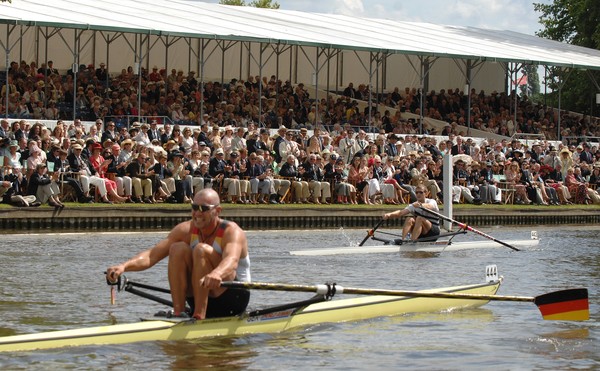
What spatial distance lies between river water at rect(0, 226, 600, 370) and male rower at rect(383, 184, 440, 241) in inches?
21.1

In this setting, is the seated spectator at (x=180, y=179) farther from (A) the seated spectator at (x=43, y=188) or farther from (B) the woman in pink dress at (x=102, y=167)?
(A) the seated spectator at (x=43, y=188)

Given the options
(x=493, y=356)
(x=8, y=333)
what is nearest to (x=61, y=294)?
(x=8, y=333)

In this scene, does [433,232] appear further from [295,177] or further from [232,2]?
[232,2]

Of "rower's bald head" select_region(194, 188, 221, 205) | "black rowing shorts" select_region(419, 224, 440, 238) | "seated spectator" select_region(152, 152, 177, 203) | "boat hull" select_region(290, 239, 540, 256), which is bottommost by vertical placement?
"boat hull" select_region(290, 239, 540, 256)

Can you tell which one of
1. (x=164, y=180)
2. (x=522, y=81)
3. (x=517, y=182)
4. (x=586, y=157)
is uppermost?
(x=522, y=81)

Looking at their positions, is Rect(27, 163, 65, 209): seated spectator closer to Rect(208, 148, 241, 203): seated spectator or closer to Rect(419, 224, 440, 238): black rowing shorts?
Rect(208, 148, 241, 203): seated spectator

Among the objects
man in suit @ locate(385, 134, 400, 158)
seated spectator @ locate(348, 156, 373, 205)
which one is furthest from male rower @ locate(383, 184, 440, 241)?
man in suit @ locate(385, 134, 400, 158)

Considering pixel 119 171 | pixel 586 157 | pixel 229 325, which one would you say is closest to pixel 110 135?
pixel 119 171

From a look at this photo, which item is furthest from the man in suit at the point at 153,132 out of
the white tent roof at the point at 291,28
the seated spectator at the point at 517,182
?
the seated spectator at the point at 517,182

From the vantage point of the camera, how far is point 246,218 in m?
27.3

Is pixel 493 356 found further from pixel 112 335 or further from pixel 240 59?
pixel 240 59

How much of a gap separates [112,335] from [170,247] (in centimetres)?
97

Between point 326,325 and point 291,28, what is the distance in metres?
25.7

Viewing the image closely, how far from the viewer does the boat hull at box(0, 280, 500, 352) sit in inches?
444
